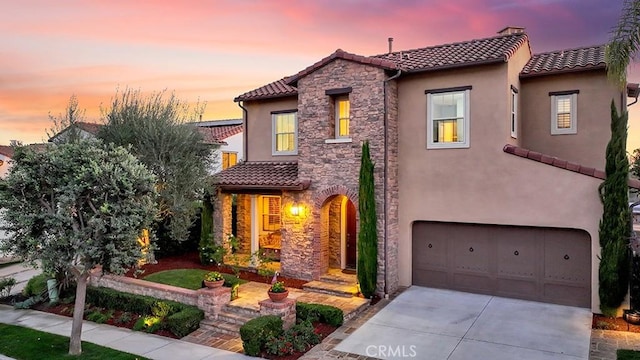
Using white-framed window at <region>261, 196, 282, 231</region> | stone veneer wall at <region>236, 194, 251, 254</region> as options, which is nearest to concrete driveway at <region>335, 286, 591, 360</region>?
white-framed window at <region>261, 196, 282, 231</region>

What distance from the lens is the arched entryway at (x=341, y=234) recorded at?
15.6m

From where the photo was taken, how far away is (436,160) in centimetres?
1324

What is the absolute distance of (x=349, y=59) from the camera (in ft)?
44.8

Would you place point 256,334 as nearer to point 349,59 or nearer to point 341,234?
point 341,234

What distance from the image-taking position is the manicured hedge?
10.7m

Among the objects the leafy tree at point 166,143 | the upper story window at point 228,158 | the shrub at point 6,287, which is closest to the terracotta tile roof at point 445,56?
the leafy tree at point 166,143

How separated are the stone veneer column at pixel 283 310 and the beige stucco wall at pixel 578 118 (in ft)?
33.5

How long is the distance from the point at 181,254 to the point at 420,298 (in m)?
11.5

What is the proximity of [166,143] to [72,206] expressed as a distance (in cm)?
617

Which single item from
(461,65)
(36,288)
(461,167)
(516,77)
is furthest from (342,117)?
(36,288)

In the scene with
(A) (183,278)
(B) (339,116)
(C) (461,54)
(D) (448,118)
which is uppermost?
(C) (461,54)

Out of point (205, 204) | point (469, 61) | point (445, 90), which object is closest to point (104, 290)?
point (205, 204)

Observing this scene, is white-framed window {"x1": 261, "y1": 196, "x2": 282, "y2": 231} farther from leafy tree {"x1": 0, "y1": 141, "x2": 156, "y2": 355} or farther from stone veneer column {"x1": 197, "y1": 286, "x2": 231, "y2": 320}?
leafy tree {"x1": 0, "y1": 141, "x2": 156, "y2": 355}

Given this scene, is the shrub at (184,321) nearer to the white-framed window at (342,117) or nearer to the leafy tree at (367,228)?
the leafy tree at (367,228)
